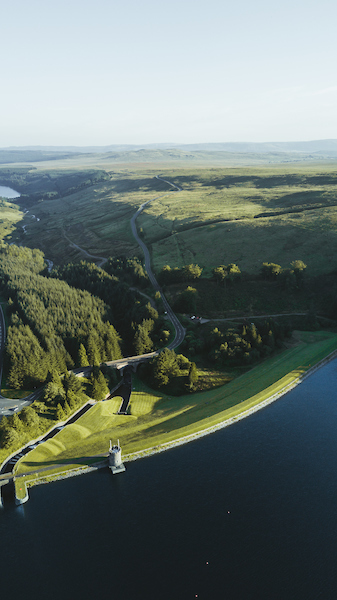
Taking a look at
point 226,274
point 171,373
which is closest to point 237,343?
point 171,373

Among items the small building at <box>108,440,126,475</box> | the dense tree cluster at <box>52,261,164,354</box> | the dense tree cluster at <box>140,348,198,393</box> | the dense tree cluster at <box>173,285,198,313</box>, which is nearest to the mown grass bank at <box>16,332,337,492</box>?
the small building at <box>108,440,126,475</box>

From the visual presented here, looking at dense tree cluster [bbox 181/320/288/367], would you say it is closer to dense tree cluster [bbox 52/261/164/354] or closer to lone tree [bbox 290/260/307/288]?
dense tree cluster [bbox 52/261/164/354]

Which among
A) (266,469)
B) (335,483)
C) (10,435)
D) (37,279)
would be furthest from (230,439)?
(37,279)

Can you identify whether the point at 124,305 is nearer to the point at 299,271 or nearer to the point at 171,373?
the point at 171,373

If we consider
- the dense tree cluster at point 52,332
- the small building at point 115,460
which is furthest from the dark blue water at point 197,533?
the dense tree cluster at point 52,332

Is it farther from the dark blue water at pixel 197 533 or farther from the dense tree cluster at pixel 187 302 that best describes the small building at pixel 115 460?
the dense tree cluster at pixel 187 302

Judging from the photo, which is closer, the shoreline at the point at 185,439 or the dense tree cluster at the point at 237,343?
the shoreline at the point at 185,439
